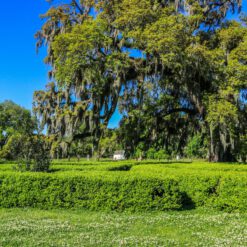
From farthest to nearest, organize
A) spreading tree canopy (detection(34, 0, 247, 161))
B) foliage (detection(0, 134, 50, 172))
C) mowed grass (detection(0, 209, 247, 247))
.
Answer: spreading tree canopy (detection(34, 0, 247, 161)), foliage (detection(0, 134, 50, 172)), mowed grass (detection(0, 209, 247, 247))

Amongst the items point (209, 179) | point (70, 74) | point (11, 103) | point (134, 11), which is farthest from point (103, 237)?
point (11, 103)

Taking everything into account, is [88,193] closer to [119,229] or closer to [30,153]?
[119,229]

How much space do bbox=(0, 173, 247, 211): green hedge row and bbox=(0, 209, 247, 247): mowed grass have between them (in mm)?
310

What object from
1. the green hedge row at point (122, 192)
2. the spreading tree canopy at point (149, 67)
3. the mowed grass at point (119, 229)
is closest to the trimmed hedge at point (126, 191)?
the green hedge row at point (122, 192)

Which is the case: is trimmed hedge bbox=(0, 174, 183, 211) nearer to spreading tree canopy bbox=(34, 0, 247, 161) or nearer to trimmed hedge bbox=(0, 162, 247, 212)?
trimmed hedge bbox=(0, 162, 247, 212)

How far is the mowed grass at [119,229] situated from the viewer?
13.7 feet

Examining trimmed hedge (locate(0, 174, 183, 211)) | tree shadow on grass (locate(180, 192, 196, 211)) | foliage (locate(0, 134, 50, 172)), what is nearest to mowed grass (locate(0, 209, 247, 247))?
trimmed hedge (locate(0, 174, 183, 211))

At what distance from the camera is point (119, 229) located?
15.9 feet

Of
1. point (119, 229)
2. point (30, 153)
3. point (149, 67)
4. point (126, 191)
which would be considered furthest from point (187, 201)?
point (149, 67)

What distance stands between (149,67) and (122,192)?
755cm

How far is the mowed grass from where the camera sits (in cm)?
417

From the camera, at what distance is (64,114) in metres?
13.3

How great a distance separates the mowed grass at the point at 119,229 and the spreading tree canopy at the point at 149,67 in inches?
259

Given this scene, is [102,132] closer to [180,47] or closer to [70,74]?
[70,74]
